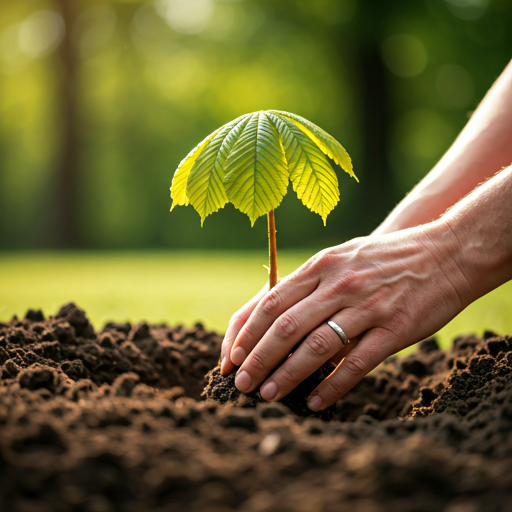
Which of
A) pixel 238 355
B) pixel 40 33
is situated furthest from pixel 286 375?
pixel 40 33

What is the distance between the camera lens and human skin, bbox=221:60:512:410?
4.84ft

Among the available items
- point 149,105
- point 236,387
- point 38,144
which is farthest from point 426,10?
point 236,387

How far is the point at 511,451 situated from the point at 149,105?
20.8 metres

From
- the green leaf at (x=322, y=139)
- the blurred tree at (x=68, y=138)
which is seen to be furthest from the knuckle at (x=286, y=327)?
the blurred tree at (x=68, y=138)

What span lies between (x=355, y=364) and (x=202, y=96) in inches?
744

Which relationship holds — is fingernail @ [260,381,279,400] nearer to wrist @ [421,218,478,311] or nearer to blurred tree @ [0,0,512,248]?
wrist @ [421,218,478,311]

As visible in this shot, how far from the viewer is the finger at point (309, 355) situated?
1458 mm

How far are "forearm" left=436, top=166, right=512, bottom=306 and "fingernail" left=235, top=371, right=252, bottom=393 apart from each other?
29.2 inches

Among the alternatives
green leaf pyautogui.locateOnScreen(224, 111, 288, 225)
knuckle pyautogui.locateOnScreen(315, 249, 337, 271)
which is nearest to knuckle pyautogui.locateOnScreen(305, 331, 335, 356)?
knuckle pyautogui.locateOnScreen(315, 249, 337, 271)

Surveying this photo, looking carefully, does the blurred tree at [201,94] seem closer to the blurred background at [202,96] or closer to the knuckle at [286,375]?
the blurred background at [202,96]

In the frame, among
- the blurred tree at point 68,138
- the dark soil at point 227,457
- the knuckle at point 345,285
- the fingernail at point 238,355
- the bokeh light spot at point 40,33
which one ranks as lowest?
the fingernail at point 238,355

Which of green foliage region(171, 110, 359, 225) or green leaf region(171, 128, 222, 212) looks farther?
green leaf region(171, 128, 222, 212)

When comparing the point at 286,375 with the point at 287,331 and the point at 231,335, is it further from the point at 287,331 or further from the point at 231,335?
the point at 231,335

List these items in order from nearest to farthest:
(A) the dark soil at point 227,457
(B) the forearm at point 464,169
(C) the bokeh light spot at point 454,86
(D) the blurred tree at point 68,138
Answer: (A) the dark soil at point 227,457, (B) the forearm at point 464,169, (D) the blurred tree at point 68,138, (C) the bokeh light spot at point 454,86
